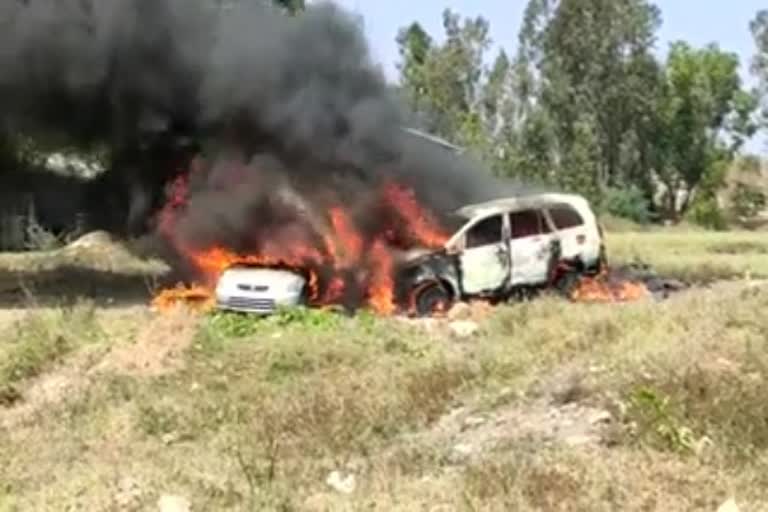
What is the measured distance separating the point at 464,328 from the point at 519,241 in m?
4.87

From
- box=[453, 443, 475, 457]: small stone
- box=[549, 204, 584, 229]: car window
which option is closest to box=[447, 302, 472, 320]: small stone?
box=[549, 204, 584, 229]: car window

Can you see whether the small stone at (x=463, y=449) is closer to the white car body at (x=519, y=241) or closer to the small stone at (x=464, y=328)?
the small stone at (x=464, y=328)

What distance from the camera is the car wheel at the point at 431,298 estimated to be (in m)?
19.6

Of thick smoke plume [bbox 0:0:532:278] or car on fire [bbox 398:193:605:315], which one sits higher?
thick smoke plume [bbox 0:0:532:278]

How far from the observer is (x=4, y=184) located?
2736cm

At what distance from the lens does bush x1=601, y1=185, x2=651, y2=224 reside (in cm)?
5428

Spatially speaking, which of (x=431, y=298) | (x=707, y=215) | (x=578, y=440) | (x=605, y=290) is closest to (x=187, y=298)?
(x=431, y=298)

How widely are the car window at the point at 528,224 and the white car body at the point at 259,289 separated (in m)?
3.14

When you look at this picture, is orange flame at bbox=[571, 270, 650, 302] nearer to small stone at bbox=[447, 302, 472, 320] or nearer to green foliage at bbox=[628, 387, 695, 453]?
small stone at bbox=[447, 302, 472, 320]

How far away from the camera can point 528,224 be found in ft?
66.6

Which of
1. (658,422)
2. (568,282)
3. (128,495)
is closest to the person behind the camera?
(128,495)

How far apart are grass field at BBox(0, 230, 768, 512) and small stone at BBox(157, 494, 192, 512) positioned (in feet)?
0.29

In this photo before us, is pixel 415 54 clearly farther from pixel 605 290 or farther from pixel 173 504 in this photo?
pixel 173 504

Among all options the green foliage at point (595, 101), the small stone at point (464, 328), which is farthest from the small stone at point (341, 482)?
the green foliage at point (595, 101)
